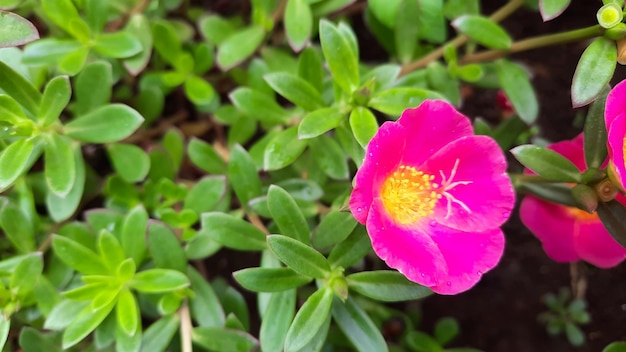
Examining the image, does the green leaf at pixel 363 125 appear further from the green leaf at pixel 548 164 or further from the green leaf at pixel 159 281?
the green leaf at pixel 159 281

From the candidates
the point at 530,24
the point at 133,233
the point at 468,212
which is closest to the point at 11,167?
the point at 133,233

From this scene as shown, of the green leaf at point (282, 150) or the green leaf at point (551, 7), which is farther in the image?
the green leaf at point (282, 150)

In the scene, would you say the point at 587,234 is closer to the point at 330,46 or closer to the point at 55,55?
the point at 330,46

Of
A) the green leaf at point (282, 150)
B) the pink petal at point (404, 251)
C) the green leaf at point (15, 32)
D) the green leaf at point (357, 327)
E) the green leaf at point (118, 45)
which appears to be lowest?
the green leaf at point (357, 327)

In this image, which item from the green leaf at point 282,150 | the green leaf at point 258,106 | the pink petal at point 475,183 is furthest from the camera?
the green leaf at point 258,106

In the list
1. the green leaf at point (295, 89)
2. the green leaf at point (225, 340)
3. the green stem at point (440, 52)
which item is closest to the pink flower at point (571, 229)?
the green stem at point (440, 52)

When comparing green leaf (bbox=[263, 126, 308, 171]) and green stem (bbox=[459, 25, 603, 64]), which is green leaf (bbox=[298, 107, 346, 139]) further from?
green stem (bbox=[459, 25, 603, 64])

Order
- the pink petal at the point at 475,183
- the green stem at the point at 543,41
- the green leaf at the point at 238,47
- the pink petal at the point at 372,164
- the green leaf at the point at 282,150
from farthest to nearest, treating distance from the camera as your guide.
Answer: the green leaf at the point at 238,47, the green leaf at the point at 282,150, the green stem at the point at 543,41, the pink petal at the point at 475,183, the pink petal at the point at 372,164
